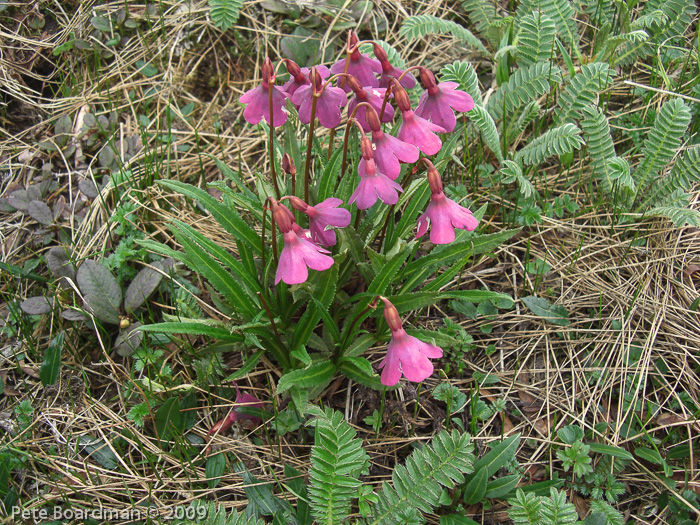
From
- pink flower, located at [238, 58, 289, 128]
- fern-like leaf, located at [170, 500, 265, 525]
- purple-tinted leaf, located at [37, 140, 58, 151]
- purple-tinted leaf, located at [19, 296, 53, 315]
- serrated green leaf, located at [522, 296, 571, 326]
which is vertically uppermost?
pink flower, located at [238, 58, 289, 128]

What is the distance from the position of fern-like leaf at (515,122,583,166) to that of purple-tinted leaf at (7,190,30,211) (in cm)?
265

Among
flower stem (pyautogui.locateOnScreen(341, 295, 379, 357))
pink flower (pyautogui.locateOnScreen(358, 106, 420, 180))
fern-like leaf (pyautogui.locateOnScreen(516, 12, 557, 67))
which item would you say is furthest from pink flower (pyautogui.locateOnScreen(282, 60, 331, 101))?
fern-like leaf (pyautogui.locateOnScreen(516, 12, 557, 67))

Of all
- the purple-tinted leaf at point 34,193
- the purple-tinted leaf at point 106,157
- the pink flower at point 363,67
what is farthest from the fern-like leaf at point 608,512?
the purple-tinted leaf at point 34,193

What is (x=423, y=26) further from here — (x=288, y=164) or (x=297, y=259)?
(x=297, y=259)

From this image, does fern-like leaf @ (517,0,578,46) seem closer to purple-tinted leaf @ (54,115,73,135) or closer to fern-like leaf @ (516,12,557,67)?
fern-like leaf @ (516,12,557,67)

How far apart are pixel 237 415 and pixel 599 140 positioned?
213 centimetres

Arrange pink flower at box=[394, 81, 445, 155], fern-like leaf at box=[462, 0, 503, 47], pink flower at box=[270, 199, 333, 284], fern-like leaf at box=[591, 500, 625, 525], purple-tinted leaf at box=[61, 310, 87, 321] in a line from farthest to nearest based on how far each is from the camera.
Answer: fern-like leaf at box=[462, 0, 503, 47] < purple-tinted leaf at box=[61, 310, 87, 321] < fern-like leaf at box=[591, 500, 625, 525] < pink flower at box=[394, 81, 445, 155] < pink flower at box=[270, 199, 333, 284]

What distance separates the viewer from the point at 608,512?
1.85 meters

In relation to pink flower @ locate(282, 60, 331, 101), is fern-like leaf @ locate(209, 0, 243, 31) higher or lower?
lower

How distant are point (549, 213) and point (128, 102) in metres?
2.59

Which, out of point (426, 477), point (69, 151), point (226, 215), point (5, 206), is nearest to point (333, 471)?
point (426, 477)

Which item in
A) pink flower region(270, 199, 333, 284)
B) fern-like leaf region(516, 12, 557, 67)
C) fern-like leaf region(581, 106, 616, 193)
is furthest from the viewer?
Answer: fern-like leaf region(516, 12, 557, 67)

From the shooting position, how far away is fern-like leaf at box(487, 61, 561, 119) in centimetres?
269

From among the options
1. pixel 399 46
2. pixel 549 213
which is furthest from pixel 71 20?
pixel 549 213
